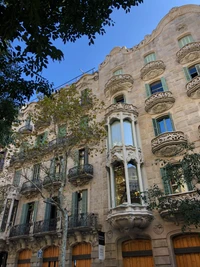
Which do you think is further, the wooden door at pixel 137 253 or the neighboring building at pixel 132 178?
the neighboring building at pixel 132 178

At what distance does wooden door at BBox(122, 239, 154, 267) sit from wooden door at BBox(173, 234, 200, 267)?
1539mm

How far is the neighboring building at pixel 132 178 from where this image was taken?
496 inches

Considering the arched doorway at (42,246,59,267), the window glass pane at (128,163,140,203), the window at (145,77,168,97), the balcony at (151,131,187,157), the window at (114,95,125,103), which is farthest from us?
the window at (114,95,125,103)

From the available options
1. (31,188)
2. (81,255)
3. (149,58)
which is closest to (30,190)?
(31,188)

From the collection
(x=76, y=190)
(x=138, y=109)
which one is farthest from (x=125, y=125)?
(x=76, y=190)

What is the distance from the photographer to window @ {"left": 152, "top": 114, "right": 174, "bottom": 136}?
51.5ft

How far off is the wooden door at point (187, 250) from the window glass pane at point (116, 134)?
7.14 meters

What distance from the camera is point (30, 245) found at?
16297 mm

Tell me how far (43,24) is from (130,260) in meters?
13.1

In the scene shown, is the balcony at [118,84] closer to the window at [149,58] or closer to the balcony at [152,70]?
the balcony at [152,70]

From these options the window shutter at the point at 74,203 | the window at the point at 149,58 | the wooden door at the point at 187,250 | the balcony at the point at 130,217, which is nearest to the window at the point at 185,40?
the window at the point at 149,58

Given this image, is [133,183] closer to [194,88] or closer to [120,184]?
[120,184]

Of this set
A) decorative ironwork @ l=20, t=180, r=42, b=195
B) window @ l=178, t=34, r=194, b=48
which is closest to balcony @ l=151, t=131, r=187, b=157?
window @ l=178, t=34, r=194, b=48

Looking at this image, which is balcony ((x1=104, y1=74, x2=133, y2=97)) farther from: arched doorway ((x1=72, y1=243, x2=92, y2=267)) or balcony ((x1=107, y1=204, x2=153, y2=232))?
arched doorway ((x1=72, y1=243, x2=92, y2=267))
